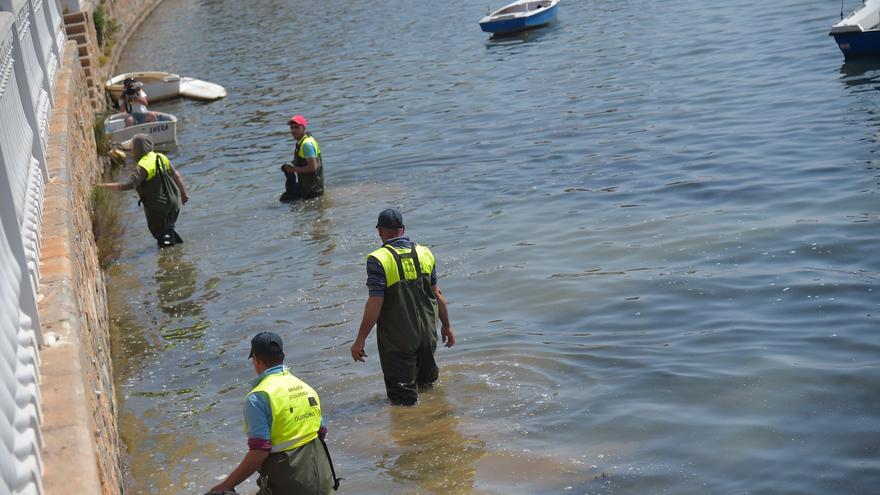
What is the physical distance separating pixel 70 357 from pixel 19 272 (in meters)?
0.54

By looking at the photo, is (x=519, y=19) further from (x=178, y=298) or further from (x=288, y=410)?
(x=288, y=410)

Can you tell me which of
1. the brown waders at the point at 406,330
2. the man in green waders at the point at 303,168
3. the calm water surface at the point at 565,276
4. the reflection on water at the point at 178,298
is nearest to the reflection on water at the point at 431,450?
the calm water surface at the point at 565,276

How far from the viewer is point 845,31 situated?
72.6ft

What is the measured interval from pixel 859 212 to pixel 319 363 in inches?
284

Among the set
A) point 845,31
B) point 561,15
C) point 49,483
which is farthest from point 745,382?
point 561,15

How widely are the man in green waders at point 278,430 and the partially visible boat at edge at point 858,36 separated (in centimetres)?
1884

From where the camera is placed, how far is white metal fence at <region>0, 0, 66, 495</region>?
14.3ft

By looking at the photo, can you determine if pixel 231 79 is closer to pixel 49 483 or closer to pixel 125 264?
pixel 125 264

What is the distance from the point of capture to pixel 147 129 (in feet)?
74.3

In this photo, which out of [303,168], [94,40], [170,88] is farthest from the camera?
[94,40]

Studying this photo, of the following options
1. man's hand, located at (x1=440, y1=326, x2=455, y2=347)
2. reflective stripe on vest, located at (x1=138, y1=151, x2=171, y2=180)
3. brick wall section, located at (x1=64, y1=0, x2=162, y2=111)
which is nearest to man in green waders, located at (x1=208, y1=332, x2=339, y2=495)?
man's hand, located at (x1=440, y1=326, x2=455, y2=347)

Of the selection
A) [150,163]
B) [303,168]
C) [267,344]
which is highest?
[267,344]

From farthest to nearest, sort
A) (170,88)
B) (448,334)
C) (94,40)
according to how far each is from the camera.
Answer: (94,40) < (170,88) < (448,334)

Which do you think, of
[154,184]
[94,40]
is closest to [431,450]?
[154,184]
